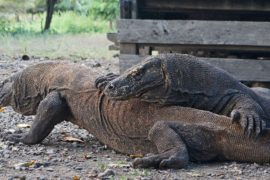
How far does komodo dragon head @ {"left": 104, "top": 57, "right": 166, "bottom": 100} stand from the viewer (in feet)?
18.9

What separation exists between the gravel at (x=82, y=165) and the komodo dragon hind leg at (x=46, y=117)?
0.08 metres

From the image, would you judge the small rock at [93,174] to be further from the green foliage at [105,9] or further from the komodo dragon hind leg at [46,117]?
the green foliage at [105,9]

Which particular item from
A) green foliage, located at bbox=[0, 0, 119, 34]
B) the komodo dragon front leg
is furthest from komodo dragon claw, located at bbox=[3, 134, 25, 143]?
green foliage, located at bbox=[0, 0, 119, 34]

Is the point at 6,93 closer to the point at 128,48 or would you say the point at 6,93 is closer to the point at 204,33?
the point at 128,48

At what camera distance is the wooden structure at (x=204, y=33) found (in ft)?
31.6

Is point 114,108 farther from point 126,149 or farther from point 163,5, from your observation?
point 163,5

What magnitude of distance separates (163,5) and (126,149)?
14.2ft

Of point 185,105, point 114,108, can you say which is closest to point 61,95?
point 114,108

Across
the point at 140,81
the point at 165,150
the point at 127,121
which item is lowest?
the point at 165,150

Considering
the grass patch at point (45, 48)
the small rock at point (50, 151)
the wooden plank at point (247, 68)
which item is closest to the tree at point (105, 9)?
the grass patch at point (45, 48)

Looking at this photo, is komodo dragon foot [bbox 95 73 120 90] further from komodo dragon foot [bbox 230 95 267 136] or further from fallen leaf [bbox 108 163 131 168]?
komodo dragon foot [bbox 230 95 267 136]

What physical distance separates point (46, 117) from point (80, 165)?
969 millimetres

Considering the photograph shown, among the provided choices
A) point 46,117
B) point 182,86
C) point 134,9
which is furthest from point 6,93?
point 134,9

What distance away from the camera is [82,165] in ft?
18.8
